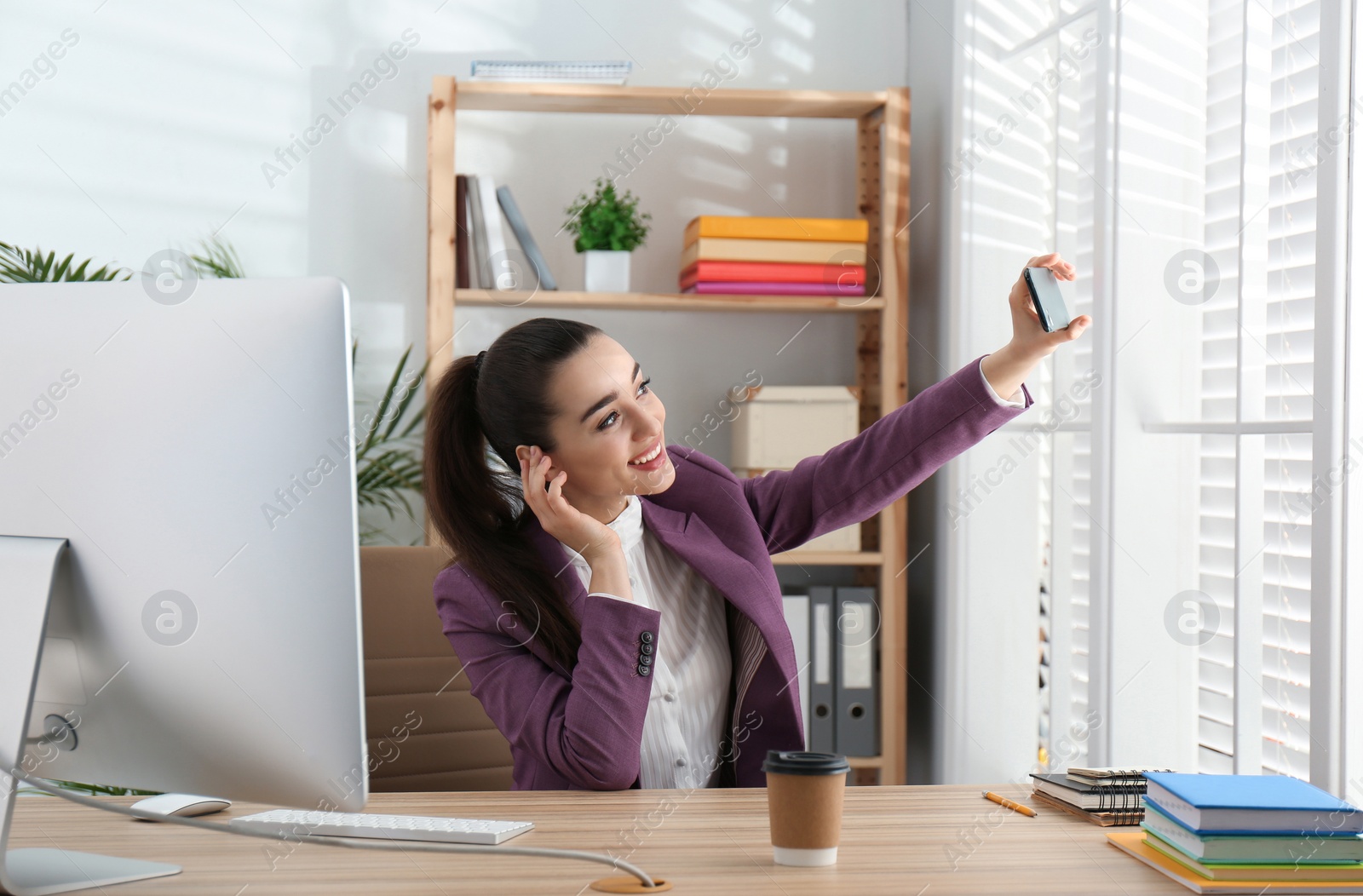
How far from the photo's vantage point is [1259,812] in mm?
960

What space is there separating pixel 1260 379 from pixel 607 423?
969 millimetres

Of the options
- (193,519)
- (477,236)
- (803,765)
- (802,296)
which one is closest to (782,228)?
(802,296)

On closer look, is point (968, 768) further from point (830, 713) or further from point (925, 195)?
point (925, 195)

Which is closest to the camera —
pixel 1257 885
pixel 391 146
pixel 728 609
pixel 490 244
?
pixel 1257 885

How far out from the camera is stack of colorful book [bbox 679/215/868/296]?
255 centimetres

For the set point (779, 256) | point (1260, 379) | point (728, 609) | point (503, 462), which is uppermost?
point (779, 256)

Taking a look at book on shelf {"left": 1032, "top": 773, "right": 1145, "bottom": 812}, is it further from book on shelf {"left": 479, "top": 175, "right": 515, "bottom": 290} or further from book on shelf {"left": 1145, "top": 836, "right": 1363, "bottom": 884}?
book on shelf {"left": 479, "top": 175, "right": 515, "bottom": 290}

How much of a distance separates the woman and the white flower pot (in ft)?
3.21

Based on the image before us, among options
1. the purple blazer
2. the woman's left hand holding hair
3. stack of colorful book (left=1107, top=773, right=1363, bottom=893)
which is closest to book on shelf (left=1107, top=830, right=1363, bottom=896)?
stack of colorful book (left=1107, top=773, right=1363, bottom=893)

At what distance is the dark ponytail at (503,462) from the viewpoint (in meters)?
1.41

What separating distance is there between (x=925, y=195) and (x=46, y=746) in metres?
2.30

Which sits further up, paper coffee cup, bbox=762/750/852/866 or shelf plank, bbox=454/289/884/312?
shelf plank, bbox=454/289/884/312

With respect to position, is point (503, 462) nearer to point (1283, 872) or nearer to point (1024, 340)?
point (1024, 340)

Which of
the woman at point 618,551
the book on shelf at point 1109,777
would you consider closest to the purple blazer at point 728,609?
the woman at point 618,551
